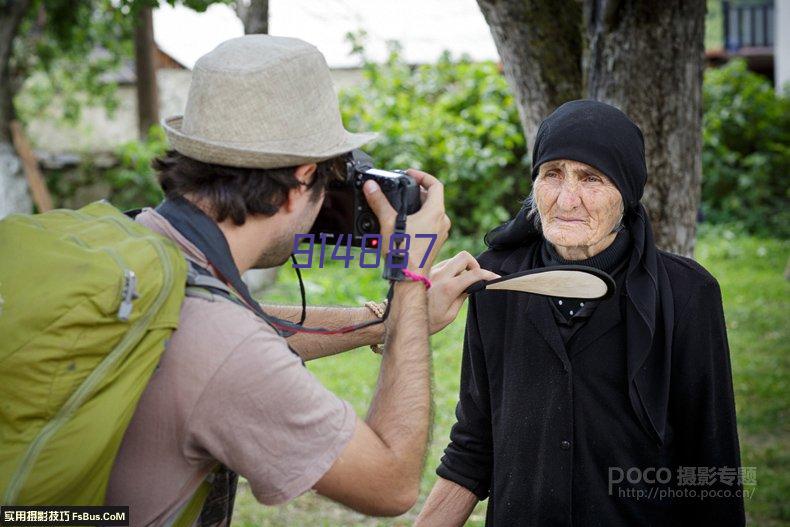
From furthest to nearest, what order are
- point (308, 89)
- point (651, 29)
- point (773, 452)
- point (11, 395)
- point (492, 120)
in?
point (492, 120), point (773, 452), point (651, 29), point (308, 89), point (11, 395)

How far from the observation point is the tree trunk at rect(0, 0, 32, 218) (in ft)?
30.3

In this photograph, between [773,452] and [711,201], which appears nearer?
[773,452]

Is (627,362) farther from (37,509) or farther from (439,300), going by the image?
(37,509)

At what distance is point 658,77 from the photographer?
10.9ft

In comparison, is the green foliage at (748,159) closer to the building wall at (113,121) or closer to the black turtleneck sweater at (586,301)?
the building wall at (113,121)

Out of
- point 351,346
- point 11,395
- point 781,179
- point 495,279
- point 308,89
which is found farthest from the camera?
point 781,179

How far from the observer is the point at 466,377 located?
255 cm

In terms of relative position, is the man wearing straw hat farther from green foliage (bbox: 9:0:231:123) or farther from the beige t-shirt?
green foliage (bbox: 9:0:231:123)

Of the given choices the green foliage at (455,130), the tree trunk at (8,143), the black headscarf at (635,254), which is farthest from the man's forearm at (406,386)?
the tree trunk at (8,143)

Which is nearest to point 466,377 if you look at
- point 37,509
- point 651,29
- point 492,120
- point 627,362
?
point 627,362

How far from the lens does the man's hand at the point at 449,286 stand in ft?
7.07

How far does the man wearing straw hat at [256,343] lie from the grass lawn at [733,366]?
131 centimetres

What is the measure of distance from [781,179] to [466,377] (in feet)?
35.2

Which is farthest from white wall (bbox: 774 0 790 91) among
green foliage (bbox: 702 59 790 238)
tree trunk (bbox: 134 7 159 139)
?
tree trunk (bbox: 134 7 159 139)
